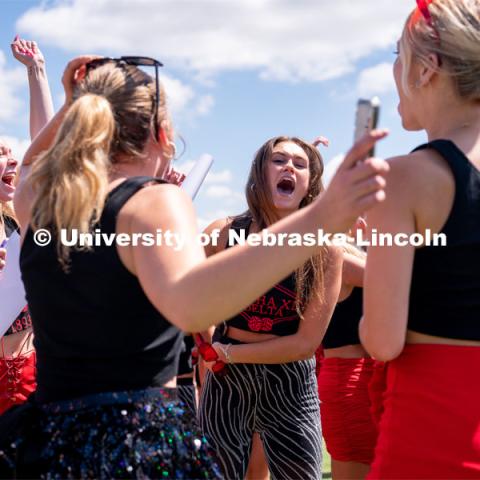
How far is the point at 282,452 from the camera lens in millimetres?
4258

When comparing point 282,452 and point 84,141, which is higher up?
point 84,141

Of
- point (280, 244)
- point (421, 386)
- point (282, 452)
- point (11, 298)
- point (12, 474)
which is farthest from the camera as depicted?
point (282, 452)

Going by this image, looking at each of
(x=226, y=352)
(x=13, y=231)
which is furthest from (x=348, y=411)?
(x=13, y=231)

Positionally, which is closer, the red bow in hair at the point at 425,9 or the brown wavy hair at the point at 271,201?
the red bow in hair at the point at 425,9

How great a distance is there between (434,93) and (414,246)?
519 mm

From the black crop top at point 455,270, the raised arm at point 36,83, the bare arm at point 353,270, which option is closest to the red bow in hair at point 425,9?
the black crop top at point 455,270

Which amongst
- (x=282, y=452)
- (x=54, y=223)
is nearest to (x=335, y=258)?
(x=282, y=452)

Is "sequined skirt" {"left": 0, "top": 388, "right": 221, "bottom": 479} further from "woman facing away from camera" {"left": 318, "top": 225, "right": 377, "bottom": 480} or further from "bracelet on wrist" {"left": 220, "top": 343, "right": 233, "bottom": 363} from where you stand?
"woman facing away from camera" {"left": 318, "top": 225, "right": 377, "bottom": 480}

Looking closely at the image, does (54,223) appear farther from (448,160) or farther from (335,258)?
(335,258)

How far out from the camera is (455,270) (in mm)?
2297

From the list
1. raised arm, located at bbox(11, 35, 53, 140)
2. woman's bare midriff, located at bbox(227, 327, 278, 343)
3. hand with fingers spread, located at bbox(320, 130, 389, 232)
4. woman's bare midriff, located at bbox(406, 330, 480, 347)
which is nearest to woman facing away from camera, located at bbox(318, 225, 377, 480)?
woman's bare midriff, located at bbox(227, 327, 278, 343)

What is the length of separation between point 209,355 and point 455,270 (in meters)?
2.13

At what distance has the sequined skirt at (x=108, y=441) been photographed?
2.12 metres

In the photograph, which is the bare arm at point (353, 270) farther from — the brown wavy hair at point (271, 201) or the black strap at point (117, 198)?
the black strap at point (117, 198)
